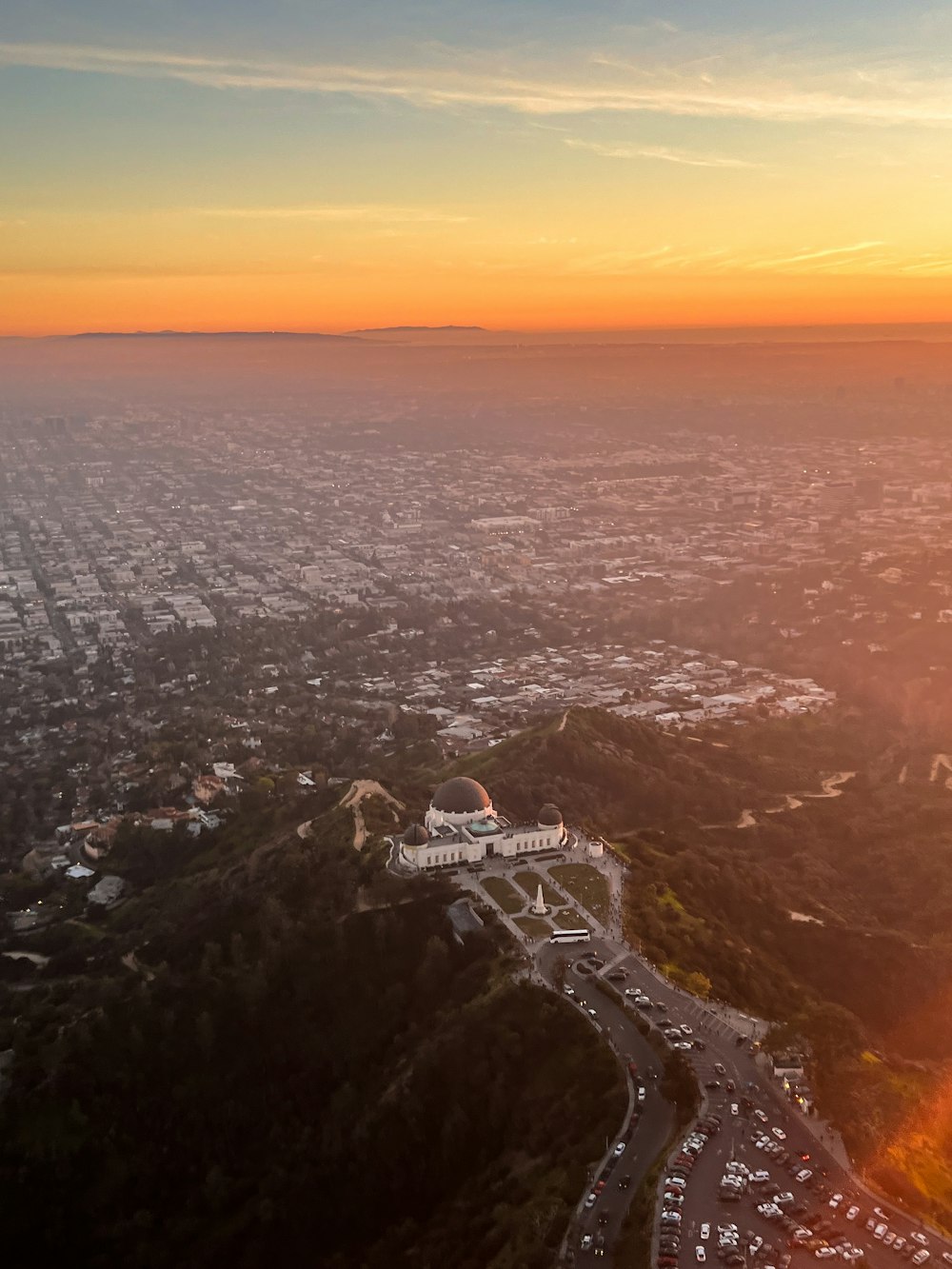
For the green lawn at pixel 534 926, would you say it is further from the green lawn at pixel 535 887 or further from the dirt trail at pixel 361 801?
the dirt trail at pixel 361 801

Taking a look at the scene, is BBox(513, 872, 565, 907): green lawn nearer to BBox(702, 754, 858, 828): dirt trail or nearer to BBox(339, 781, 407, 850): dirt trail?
BBox(339, 781, 407, 850): dirt trail

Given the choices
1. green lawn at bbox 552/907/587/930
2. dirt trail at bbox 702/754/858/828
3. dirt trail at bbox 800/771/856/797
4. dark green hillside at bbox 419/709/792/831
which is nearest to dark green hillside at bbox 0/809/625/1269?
green lawn at bbox 552/907/587/930

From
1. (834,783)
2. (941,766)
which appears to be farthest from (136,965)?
(941,766)

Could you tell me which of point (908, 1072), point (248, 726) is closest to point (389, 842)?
point (908, 1072)

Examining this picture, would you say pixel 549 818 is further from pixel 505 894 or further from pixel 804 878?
pixel 804 878

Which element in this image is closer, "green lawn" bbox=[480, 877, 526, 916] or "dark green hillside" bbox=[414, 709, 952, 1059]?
"green lawn" bbox=[480, 877, 526, 916]
